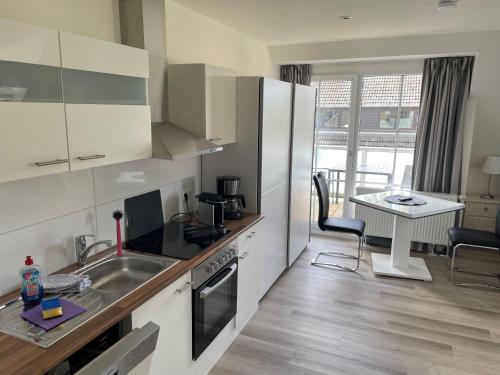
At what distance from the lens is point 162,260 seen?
6.89ft

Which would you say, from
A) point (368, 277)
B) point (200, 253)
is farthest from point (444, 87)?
point (200, 253)

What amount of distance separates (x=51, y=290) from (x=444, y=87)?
432 centimetres

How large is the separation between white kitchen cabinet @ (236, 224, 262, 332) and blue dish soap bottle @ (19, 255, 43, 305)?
4.35ft

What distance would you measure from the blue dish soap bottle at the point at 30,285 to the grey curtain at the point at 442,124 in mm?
4160

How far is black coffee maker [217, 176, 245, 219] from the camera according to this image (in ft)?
9.52

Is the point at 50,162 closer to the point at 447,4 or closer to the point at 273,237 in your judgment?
the point at 273,237

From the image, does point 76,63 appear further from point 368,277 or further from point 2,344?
point 368,277

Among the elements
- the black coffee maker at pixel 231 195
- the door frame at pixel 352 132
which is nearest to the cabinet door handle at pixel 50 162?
the black coffee maker at pixel 231 195

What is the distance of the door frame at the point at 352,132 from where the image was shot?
4.65m

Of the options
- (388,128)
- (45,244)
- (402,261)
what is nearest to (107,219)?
(45,244)

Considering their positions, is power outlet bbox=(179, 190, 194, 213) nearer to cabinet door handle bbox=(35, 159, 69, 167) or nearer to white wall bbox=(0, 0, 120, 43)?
white wall bbox=(0, 0, 120, 43)

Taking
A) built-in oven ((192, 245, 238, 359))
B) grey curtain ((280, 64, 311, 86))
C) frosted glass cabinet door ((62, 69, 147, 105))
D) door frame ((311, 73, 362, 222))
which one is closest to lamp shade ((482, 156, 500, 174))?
door frame ((311, 73, 362, 222))

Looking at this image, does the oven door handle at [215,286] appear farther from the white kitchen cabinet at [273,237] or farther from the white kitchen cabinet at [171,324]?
the white kitchen cabinet at [273,237]

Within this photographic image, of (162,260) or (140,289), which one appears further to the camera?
(162,260)
